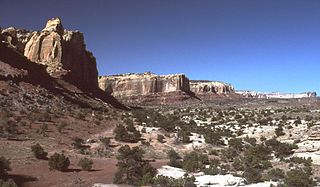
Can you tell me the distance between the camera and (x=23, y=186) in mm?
17859

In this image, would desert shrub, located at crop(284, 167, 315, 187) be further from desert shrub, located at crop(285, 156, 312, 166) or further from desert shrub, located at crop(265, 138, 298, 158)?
desert shrub, located at crop(265, 138, 298, 158)

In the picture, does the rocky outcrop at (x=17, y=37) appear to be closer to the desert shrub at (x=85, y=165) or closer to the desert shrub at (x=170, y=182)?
the desert shrub at (x=85, y=165)

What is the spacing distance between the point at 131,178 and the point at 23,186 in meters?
4.85

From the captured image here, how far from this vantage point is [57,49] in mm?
65500

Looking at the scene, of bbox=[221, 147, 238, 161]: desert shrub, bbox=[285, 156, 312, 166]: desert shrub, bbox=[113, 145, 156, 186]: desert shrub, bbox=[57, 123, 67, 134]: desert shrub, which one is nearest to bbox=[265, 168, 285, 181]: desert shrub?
bbox=[285, 156, 312, 166]: desert shrub

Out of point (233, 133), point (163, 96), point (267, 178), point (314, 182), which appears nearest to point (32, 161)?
point (267, 178)

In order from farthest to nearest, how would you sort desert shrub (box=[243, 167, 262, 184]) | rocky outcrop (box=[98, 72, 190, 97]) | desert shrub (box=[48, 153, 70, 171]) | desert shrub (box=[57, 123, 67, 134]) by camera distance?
rocky outcrop (box=[98, 72, 190, 97]) < desert shrub (box=[57, 123, 67, 134]) < desert shrub (box=[48, 153, 70, 171]) < desert shrub (box=[243, 167, 262, 184])

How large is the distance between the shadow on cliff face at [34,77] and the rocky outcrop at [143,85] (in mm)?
86768

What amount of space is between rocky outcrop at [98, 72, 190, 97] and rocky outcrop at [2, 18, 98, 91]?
70.3 m

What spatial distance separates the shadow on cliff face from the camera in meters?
48.4

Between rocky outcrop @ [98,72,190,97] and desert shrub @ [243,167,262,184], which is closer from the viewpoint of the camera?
desert shrub @ [243,167,262,184]

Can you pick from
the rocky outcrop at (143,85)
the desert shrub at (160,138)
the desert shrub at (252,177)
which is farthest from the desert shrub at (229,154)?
the rocky outcrop at (143,85)

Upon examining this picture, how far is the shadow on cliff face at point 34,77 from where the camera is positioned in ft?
159

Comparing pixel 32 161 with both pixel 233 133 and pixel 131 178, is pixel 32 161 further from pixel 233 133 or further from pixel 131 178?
pixel 233 133
